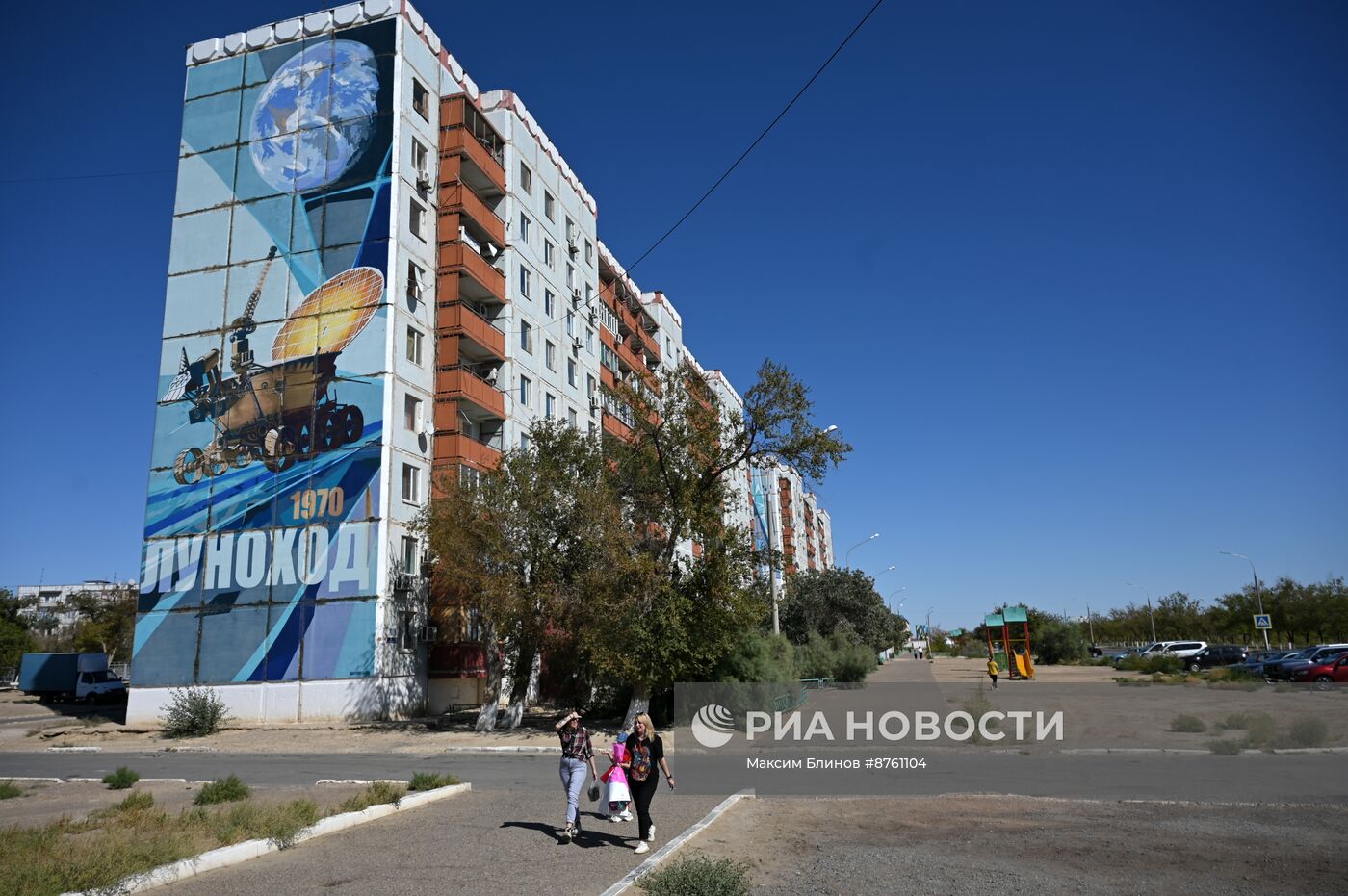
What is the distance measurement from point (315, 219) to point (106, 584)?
14084 centimetres

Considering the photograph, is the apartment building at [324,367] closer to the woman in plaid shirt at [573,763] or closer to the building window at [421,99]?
the building window at [421,99]

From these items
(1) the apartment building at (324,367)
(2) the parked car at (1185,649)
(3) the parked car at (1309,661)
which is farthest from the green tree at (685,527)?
(2) the parked car at (1185,649)

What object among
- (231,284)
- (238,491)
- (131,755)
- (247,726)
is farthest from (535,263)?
(131,755)

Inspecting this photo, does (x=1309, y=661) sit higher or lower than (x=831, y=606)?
lower

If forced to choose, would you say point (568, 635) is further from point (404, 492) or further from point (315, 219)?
point (315, 219)

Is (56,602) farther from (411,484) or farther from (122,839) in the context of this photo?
(122,839)

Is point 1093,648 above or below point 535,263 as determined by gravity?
below

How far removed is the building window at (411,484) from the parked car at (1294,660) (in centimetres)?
3725

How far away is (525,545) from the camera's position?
89.6 ft

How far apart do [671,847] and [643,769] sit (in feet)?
2.83

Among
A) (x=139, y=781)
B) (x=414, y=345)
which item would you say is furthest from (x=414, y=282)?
(x=139, y=781)

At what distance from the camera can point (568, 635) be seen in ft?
88.5

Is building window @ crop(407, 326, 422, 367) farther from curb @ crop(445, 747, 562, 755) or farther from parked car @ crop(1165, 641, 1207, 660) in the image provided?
parked car @ crop(1165, 641, 1207, 660)

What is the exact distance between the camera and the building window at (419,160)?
123ft
